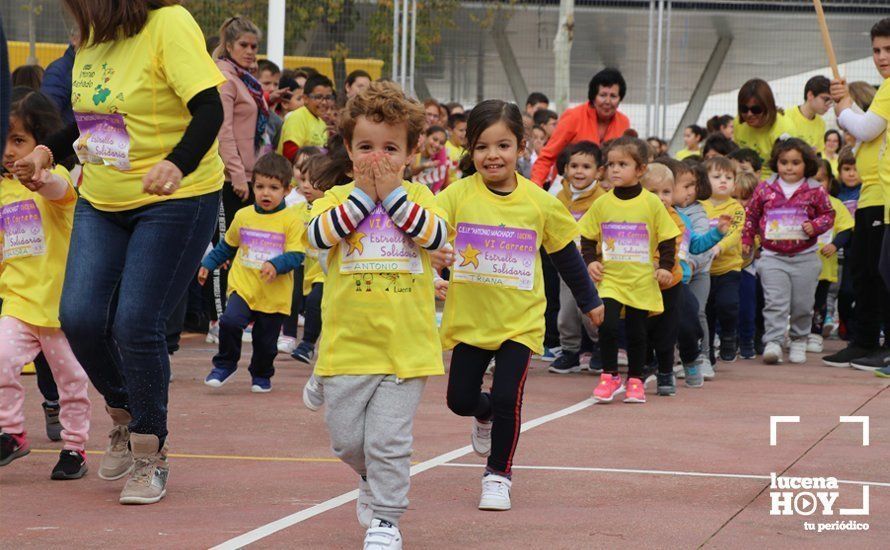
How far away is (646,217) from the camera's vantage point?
959cm

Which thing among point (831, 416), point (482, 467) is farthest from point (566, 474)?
point (831, 416)

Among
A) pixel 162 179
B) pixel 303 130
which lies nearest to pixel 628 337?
pixel 162 179

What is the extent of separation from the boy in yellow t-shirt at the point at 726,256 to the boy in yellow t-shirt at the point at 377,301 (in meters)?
7.00

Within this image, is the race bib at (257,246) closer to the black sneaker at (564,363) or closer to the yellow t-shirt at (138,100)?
the black sneaker at (564,363)

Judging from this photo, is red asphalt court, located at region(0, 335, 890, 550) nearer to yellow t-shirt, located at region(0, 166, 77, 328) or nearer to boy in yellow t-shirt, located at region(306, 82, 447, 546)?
boy in yellow t-shirt, located at region(306, 82, 447, 546)

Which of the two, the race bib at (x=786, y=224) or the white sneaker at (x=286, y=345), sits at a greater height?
the race bib at (x=786, y=224)

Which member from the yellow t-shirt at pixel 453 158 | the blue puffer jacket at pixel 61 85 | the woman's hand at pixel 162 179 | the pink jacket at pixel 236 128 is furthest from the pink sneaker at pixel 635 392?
the yellow t-shirt at pixel 453 158

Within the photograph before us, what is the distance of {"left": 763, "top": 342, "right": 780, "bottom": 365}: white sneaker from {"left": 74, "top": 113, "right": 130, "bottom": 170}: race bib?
7518 millimetres

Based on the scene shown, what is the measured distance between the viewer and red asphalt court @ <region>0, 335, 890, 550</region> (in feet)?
17.5

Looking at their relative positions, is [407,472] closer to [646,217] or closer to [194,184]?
[194,184]

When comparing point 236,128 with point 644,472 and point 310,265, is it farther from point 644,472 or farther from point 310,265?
point 644,472

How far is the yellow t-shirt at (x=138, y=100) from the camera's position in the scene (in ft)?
18.7

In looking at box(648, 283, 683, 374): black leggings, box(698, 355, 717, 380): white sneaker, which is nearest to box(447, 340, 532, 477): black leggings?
box(648, 283, 683, 374): black leggings

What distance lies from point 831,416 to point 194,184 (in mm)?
4548
